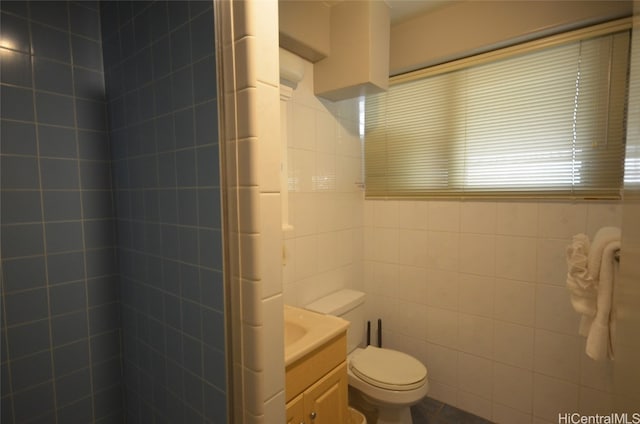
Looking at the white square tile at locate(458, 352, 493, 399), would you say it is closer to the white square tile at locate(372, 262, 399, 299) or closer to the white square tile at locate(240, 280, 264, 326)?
the white square tile at locate(372, 262, 399, 299)

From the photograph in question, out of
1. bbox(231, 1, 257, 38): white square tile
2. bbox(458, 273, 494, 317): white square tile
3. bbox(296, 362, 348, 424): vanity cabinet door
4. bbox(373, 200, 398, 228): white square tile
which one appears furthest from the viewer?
bbox(373, 200, 398, 228): white square tile

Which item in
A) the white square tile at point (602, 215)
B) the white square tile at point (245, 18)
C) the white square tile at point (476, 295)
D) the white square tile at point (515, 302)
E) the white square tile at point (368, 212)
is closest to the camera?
the white square tile at point (245, 18)

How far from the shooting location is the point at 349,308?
5.90 feet

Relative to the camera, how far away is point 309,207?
1.76m

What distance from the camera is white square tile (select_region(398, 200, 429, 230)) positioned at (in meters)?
1.93

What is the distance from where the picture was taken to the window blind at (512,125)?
1.41m

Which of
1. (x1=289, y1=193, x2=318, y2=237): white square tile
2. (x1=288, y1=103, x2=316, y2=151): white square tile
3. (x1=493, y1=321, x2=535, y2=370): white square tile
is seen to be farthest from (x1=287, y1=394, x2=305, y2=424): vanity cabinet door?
(x1=493, y1=321, x2=535, y2=370): white square tile

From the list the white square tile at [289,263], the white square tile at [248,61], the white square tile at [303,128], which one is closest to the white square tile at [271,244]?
the white square tile at [248,61]

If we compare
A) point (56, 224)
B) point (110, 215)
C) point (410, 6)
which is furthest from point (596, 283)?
→ point (56, 224)

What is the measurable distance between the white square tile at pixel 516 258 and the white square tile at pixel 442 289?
255mm

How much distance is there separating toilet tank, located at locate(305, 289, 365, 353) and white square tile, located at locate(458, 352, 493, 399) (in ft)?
2.08

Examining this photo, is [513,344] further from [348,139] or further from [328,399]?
[348,139]

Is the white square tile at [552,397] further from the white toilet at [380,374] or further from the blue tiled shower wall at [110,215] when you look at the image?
the blue tiled shower wall at [110,215]

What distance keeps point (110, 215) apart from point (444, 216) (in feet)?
5.78
